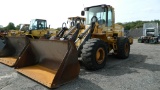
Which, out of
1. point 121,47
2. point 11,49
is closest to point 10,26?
point 11,49

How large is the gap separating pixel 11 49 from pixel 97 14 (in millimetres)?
4076

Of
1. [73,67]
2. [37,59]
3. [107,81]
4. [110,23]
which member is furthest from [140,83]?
[110,23]

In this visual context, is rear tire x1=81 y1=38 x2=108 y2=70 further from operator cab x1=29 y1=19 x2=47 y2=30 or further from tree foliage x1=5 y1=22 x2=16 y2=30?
tree foliage x1=5 y1=22 x2=16 y2=30

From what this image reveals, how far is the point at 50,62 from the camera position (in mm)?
5641

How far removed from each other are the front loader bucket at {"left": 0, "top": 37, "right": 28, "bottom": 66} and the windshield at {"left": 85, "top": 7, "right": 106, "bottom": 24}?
3209 mm

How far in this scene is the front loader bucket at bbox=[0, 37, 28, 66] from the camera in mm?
7383

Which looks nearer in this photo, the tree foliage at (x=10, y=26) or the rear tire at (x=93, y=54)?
the rear tire at (x=93, y=54)

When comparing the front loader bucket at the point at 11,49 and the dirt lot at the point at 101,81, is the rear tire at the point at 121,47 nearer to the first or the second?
the dirt lot at the point at 101,81

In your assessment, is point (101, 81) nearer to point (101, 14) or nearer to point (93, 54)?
point (93, 54)

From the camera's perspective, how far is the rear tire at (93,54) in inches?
231

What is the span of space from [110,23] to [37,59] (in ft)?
12.7

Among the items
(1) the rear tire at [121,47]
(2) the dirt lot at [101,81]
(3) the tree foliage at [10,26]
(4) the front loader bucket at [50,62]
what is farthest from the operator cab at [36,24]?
(3) the tree foliage at [10,26]

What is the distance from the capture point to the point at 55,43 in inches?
209

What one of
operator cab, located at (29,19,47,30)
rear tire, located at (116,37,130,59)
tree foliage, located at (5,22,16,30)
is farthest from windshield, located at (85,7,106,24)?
tree foliage, located at (5,22,16,30)
